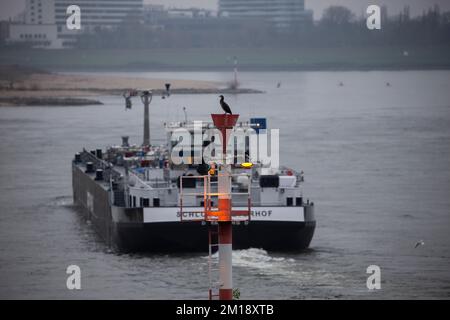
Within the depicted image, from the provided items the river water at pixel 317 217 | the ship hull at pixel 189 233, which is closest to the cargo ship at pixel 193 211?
the ship hull at pixel 189 233

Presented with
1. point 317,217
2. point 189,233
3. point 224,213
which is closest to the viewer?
point 224,213

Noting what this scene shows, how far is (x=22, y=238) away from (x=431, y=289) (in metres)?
12.5

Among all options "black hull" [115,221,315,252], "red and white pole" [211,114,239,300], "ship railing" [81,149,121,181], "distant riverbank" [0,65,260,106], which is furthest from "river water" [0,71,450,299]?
"distant riverbank" [0,65,260,106]

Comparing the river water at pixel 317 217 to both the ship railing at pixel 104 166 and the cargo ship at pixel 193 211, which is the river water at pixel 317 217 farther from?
the ship railing at pixel 104 166

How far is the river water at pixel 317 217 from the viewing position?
102ft

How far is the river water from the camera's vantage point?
31172 mm

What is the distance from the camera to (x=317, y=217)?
41.4 metres

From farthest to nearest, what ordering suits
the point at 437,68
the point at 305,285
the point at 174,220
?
1. the point at 437,68
2. the point at 174,220
3. the point at 305,285

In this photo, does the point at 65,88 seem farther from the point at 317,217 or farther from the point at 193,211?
the point at 193,211

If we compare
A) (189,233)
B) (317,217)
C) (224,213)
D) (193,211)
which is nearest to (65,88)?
(317,217)

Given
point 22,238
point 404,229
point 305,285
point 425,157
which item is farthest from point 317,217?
point 425,157

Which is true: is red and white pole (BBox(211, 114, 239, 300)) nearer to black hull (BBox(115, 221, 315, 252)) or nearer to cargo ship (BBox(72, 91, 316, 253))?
cargo ship (BBox(72, 91, 316, 253))
